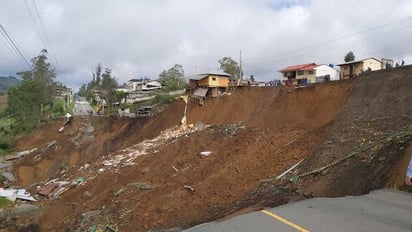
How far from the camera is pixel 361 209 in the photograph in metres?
7.98

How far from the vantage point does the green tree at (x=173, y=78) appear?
61.4 meters

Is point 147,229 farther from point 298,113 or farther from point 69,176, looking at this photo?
point 69,176

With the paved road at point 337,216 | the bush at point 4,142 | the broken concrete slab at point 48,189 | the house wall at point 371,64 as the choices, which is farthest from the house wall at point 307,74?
the paved road at point 337,216

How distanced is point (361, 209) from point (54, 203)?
17.8m

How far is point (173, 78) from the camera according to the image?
66312 millimetres

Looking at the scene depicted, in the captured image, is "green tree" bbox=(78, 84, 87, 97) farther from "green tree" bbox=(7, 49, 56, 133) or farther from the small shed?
the small shed

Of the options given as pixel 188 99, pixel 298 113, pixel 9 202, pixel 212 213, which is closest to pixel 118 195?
pixel 212 213

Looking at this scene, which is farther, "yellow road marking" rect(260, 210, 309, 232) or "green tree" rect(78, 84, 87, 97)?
"green tree" rect(78, 84, 87, 97)

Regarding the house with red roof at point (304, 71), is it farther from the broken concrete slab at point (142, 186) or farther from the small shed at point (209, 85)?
the broken concrete slab at point (142, 186)

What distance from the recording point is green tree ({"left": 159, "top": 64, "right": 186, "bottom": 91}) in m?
61.4

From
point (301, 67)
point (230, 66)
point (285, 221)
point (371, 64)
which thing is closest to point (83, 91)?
point (230, 66)

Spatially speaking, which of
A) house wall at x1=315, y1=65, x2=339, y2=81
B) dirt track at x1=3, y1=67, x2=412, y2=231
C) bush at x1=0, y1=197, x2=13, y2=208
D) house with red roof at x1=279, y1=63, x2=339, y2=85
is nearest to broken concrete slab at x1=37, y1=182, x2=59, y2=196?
dirt track at x1=3, y1=67, x2=412, y2=231

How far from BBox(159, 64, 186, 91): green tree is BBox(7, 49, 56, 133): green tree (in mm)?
18548

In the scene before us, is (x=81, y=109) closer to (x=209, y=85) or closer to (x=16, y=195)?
(x=209, y=85)
